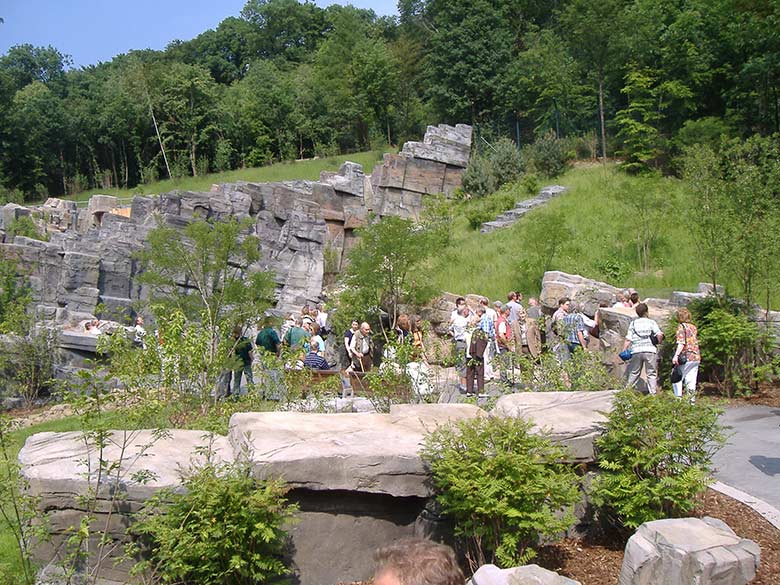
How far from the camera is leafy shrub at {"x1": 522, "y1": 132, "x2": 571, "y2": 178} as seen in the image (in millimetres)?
A: 28328

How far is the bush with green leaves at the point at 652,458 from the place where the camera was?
16.9 ft

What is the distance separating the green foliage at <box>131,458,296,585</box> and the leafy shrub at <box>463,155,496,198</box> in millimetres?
25285

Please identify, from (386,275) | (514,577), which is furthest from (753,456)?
(386,275)

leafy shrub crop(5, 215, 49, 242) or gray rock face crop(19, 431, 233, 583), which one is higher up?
leafy shrub crop(5, 215, 49, 242)

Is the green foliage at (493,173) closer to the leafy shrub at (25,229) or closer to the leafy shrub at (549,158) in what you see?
the leafy shrub at (549,158)

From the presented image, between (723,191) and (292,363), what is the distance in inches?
276

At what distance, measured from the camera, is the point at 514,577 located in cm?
349

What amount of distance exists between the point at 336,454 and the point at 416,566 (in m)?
2.89

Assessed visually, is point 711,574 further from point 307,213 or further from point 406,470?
point 307,213

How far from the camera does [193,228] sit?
1359 centimetres

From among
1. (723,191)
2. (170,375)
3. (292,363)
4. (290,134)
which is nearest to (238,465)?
(170,375)

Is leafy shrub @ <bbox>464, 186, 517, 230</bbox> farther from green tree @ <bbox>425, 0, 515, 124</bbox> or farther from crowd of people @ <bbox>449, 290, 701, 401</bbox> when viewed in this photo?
green tree @ <bbox>425, 0, 515, 124</bbox>

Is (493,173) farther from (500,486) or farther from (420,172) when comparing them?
(500,486)

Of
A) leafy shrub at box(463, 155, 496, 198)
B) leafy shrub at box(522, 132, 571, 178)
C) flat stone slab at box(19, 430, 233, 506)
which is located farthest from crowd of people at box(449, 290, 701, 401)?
leafy shrub at box(463, 155, 496, 198)
